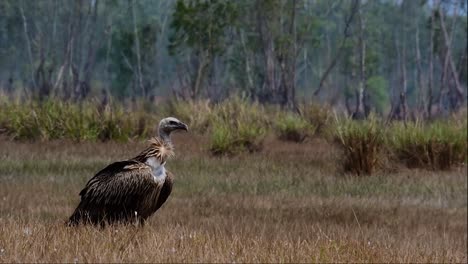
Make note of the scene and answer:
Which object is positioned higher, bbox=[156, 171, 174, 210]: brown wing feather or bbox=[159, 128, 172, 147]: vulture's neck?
bbox=[159, 128, 172, 147]: vulture's neck

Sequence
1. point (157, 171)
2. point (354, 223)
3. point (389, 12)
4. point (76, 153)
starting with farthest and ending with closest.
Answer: point (389, 12), point (76, 153), point (354, 223), point (157, 171)

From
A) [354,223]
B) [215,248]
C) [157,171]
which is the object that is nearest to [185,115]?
[354,223]

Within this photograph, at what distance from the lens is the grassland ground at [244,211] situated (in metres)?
5.06

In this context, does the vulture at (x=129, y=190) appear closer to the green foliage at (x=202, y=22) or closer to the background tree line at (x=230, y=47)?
the background tree line at (x=230, y=47)

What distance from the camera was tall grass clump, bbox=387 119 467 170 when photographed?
50.1ft

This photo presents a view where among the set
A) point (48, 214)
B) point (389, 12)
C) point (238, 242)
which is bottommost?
point (389, 12)

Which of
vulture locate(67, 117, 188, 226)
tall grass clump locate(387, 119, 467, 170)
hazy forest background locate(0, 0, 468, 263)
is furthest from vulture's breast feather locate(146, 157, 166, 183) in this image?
tall grass clump locate(387, 119, 467, 170)

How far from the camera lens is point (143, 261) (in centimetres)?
459

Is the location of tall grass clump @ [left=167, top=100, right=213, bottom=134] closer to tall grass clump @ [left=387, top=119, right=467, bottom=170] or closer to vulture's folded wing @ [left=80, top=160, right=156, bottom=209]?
tall grass clump @ [left=387, top=119, right=467, bottom=170]

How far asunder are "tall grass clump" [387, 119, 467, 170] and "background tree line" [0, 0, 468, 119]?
7454 mm

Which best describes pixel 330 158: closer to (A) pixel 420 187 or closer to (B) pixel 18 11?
(A) pixel 420 187

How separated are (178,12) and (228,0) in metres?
3.75

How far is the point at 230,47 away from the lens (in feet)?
215

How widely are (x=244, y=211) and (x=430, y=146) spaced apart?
6.33 m
